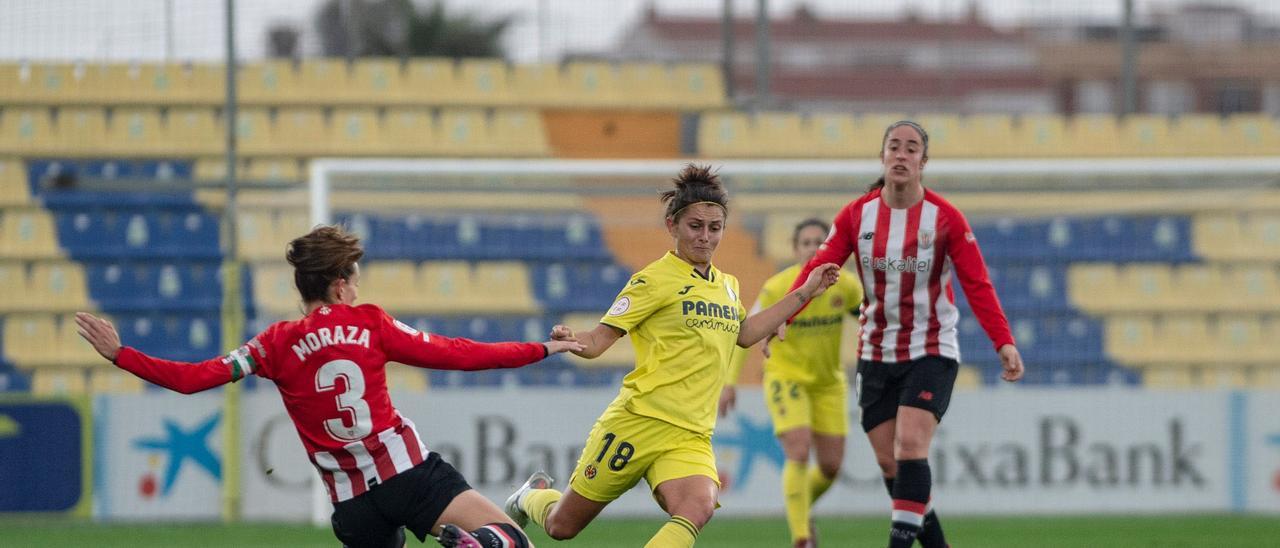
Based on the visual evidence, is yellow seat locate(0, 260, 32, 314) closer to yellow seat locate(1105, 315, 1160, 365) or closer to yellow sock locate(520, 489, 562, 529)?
yellow sock locate(520, 489, 562, 529)

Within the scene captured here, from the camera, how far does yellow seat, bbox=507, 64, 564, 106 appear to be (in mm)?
14680

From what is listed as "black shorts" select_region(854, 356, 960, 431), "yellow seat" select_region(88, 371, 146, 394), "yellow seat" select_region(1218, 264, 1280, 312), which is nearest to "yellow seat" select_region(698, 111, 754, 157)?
"yellow seat" select_region(1218, 264, 1280, 312)

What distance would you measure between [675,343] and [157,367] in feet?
5.61

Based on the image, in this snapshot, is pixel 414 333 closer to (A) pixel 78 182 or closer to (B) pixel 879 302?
(B) pixel 879 302

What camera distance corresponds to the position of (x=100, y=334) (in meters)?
4.61

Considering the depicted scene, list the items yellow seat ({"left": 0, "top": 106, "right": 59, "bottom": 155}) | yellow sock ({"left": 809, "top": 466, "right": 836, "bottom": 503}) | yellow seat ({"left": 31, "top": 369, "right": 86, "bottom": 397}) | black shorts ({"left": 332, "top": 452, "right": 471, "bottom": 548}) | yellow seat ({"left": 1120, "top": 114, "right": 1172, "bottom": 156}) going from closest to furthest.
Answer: black shorts ({"left": 332, "top": 452, "right": 471, "bottom": 548})
yellow sock ({"left": 809, "top": 466, "right": 836, "bottom": 503})
yellow seat ({"left": 31, "top": 369, "right": 86, "bottom": 397})
yellow seat ({"left": 0, "top": 106, "right": 59, "bottom": 155})
yellow seat ({"left": 1120, "top": 114, "right": 1172, "bottom": 156})

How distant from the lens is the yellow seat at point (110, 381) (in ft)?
36.7

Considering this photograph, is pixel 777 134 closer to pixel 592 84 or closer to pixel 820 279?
pixel 592 84

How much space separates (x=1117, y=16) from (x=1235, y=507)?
21.5ft

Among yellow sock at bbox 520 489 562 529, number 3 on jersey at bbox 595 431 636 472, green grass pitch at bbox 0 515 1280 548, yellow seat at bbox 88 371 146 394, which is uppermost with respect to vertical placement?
number 3 on jersey at bbox 595 431 636 472

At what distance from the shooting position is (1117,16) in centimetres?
1562

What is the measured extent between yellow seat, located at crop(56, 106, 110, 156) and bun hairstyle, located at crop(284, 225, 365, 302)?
9.28 metres

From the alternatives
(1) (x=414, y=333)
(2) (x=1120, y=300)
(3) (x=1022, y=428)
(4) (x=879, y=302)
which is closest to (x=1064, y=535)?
(3) (x=1022, y=428)

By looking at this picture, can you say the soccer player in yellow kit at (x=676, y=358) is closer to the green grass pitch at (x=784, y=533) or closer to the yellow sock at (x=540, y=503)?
the yellow sock at (x=540, y=503)
